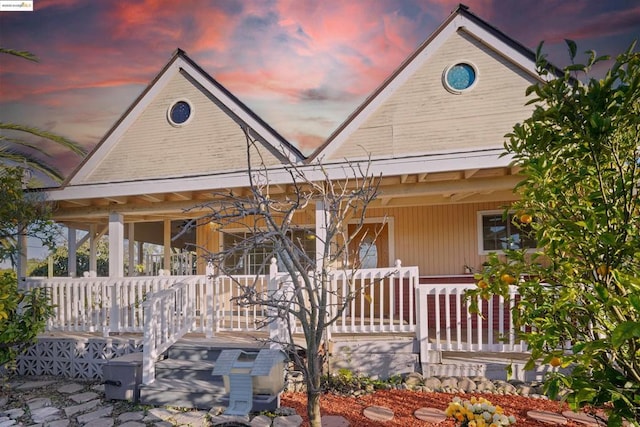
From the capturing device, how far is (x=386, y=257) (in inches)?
330

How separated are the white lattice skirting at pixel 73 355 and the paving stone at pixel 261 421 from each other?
8.53ft

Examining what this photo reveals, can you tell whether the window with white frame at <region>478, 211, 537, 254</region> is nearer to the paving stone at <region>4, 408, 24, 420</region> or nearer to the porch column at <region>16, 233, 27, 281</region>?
the paving stone at <region>4, 408, 24, 420</region>

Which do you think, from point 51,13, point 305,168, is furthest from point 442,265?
point 51,13

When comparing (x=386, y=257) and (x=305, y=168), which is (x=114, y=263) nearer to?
(x=305, y=168)

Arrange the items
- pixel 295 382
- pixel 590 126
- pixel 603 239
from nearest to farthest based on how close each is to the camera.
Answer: pixel 603 239
pixel 590 126
pixel 295 382

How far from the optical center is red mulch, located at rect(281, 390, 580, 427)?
3.72 m

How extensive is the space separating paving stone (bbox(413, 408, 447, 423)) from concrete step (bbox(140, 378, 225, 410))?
2.12 m

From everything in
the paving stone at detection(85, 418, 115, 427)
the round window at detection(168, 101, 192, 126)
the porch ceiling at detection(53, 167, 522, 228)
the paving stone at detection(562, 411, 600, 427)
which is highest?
the round window at detection(168, 101, 192, 126)

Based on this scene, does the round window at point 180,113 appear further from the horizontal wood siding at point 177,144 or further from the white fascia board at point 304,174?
the white fascia board at point 304,174

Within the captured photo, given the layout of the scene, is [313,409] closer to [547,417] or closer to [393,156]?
[547,417]

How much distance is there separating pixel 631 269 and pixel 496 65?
5.22 meters

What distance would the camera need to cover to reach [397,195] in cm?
634

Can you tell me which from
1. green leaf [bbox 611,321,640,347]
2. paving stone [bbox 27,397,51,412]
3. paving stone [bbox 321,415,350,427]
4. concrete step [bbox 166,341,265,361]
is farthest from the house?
green leaf [bbox 611,321,640,347]

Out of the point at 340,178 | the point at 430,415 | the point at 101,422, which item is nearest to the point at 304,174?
the point at 340,178
